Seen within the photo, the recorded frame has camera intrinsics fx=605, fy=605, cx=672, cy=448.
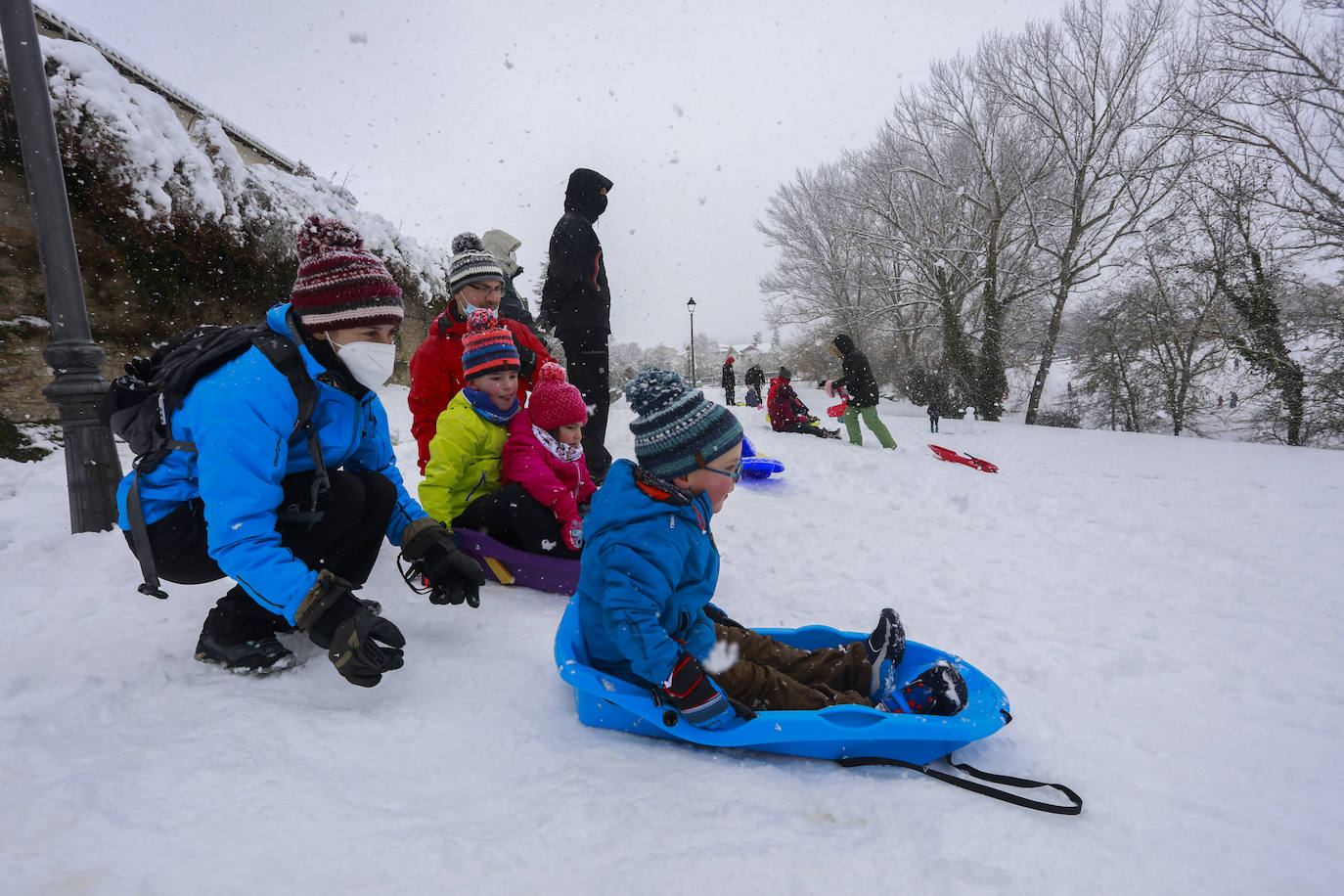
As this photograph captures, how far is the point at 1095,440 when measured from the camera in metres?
10.2

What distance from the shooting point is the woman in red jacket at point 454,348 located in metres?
3.54

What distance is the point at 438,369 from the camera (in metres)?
3.55

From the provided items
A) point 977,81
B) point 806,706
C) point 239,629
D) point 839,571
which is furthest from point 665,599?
point 977,81

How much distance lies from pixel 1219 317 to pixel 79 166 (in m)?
17.9

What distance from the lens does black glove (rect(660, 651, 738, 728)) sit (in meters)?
1.60

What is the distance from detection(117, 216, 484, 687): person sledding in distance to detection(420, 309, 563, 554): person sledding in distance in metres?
0.53

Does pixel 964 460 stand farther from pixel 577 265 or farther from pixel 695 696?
pixel 695 696

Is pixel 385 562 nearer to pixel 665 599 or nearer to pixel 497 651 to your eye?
pixel 497 651

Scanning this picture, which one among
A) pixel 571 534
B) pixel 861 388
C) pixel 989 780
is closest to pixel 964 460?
pixel 861 388

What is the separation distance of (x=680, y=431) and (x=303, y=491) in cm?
125

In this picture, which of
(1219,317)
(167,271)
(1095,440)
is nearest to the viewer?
(167,271)

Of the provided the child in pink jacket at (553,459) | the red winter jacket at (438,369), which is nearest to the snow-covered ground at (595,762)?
the child in pink jacket at (553,459)

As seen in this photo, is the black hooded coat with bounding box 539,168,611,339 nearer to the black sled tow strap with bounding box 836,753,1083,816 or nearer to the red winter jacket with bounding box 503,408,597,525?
the red winter jacket with bounding box 503,408,597,525

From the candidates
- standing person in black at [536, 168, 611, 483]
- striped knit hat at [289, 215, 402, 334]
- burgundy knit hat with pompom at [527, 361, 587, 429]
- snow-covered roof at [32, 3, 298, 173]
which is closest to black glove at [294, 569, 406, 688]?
striped knit hat at [289, 215, 402, 334]
